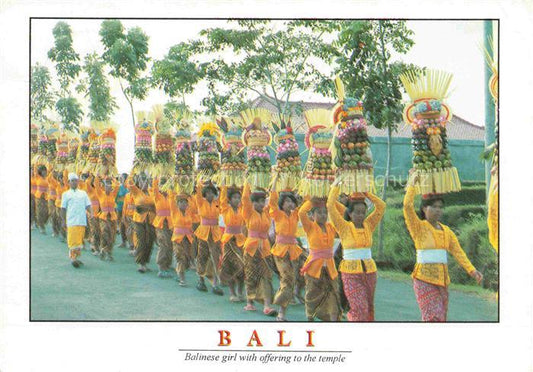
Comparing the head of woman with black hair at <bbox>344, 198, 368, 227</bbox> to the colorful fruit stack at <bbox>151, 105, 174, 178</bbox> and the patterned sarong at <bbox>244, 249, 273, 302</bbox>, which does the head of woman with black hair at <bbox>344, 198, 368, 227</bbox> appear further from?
the colorful fruit stack at <bbox>151, 105, 174, 178</bbox>

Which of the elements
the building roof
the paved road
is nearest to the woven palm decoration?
the paved road

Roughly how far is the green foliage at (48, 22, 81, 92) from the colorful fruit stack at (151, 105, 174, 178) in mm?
1486

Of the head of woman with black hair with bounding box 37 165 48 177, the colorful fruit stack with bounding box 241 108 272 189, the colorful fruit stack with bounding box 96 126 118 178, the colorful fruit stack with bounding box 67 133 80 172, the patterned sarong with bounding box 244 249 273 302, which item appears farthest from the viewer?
the head of woman with black hair with bounding box 37 165 48 177

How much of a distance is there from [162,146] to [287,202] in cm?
294

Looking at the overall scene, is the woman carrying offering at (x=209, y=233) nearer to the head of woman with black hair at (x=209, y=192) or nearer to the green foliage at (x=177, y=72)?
the head of woman with black hair at (x=209, y=192)

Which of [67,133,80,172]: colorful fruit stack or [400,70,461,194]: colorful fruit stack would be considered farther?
[67,133,80,172]: colorful fruit stack

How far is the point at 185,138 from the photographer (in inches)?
350

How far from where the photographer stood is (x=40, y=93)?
10.1 meters

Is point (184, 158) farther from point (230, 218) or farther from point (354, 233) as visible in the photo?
point (354, 233)

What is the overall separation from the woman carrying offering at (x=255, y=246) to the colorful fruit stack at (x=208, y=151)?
106 centimetres

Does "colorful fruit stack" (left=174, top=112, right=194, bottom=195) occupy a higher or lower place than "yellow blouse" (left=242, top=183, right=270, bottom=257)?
higher

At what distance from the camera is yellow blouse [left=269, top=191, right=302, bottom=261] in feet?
23.3

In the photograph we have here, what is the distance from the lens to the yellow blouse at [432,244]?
19.3ft
